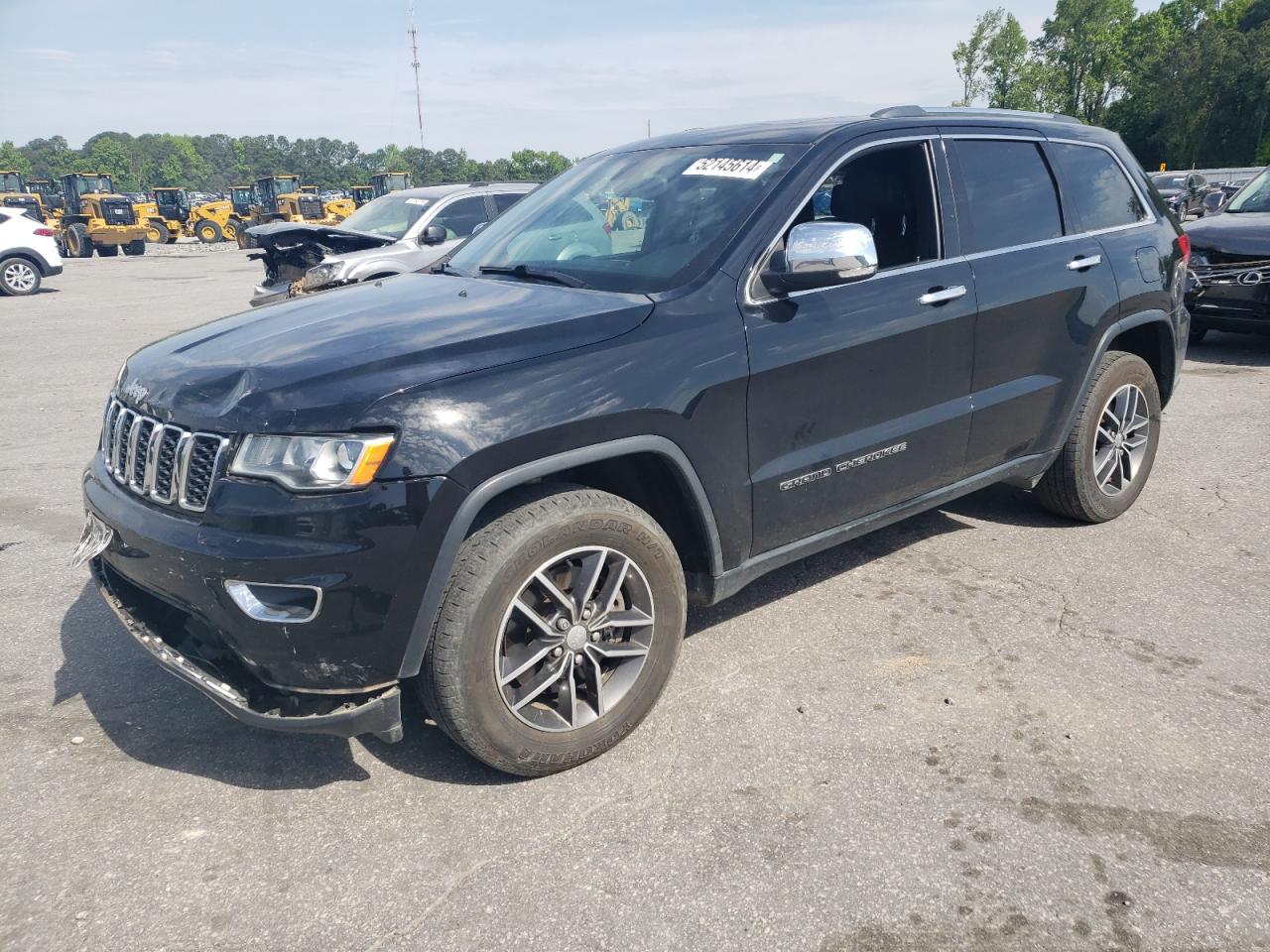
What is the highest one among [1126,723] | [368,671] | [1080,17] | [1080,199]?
[1080,17]

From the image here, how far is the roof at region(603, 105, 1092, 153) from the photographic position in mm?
3678

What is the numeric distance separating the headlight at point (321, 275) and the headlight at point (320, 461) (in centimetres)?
680

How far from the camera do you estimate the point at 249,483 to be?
2.54 m

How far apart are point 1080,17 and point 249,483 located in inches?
3766

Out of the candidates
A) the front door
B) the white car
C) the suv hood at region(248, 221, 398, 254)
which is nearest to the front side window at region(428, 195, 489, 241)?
the suv hood at region(248, 221, 398, 254)

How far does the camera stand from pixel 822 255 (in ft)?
10.3

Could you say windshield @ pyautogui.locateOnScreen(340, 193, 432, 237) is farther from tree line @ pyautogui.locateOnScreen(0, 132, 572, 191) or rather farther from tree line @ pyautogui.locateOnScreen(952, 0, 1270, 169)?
tree line @ pyautogui.locateOnScreen(0, 132, 572, 191)

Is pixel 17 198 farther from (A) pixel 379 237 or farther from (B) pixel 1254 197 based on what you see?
(B) pixel 1254 197

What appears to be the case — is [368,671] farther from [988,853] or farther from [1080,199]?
[1080,199]

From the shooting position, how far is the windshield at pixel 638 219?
335 cm

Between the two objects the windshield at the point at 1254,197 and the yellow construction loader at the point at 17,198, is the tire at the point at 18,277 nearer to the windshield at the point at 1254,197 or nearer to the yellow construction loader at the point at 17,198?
the yellow construction loader at the point at 17,198

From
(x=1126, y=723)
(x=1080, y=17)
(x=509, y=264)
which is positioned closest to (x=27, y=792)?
(x=509, y=264)

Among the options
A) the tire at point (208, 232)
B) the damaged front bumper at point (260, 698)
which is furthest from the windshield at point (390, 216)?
the tire at point (208, 232)

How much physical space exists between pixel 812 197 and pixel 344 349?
1.69 meters
